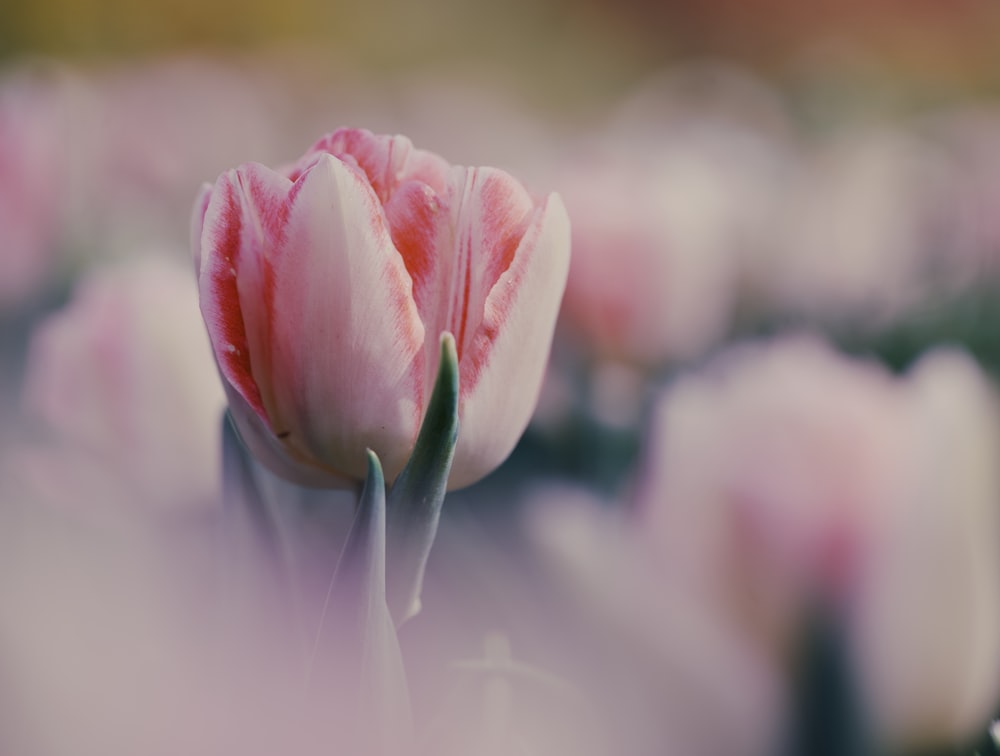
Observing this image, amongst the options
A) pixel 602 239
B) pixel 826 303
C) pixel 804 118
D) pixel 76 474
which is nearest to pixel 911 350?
pixel 826 303

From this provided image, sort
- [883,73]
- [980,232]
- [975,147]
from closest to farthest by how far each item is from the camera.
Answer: [980,232] < [975,147] < [883,73]

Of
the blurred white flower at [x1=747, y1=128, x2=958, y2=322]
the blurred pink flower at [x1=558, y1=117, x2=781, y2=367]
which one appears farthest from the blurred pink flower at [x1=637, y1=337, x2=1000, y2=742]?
the blurred white flower at [x1=747, y1=128, x2=958, y2=322]

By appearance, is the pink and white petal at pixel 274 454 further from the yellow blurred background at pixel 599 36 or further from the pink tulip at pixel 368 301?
the yellow blurred background at pixel 599 36

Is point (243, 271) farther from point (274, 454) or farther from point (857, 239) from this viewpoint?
point (857, 239)

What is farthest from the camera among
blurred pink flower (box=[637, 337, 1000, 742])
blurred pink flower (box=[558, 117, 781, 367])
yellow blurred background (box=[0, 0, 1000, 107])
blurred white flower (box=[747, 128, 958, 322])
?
yellow blurred background (box=[0, 0, 1000, 107])

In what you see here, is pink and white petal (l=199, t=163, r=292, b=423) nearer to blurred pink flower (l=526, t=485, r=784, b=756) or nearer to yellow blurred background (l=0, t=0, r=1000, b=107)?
blurred pink flower (l=526, t=485, r=784, b=756)

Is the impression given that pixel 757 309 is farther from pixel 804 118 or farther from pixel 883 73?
pixel 883 73

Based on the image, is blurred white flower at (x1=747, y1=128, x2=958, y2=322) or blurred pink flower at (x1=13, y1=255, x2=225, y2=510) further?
blurred white flower at (x1=747, y1=128, x2=958, y2=322)
